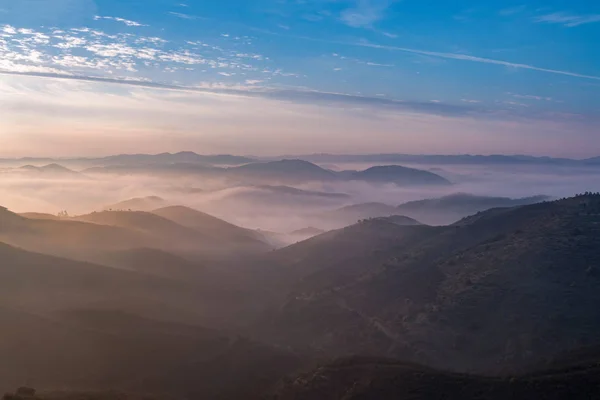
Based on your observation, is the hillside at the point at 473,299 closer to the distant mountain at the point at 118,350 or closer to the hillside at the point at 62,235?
the distant mountain at the point at 118,350

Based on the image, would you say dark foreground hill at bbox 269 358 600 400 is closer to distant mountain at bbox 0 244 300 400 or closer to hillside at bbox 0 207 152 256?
distant mountain at bbox 0 244 300 400

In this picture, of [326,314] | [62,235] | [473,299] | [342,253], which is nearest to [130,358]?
[326,314]

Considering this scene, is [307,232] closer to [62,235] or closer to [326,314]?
[62,235]

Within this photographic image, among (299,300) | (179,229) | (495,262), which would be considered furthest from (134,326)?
(179,229)

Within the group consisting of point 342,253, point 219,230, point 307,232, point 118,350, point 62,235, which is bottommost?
point 307,232

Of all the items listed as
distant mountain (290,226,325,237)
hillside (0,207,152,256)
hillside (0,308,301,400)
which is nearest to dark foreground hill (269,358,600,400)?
hillside (0,308,301,400)

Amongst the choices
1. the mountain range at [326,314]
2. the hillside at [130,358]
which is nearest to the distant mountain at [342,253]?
the mountain range at [326,314]
